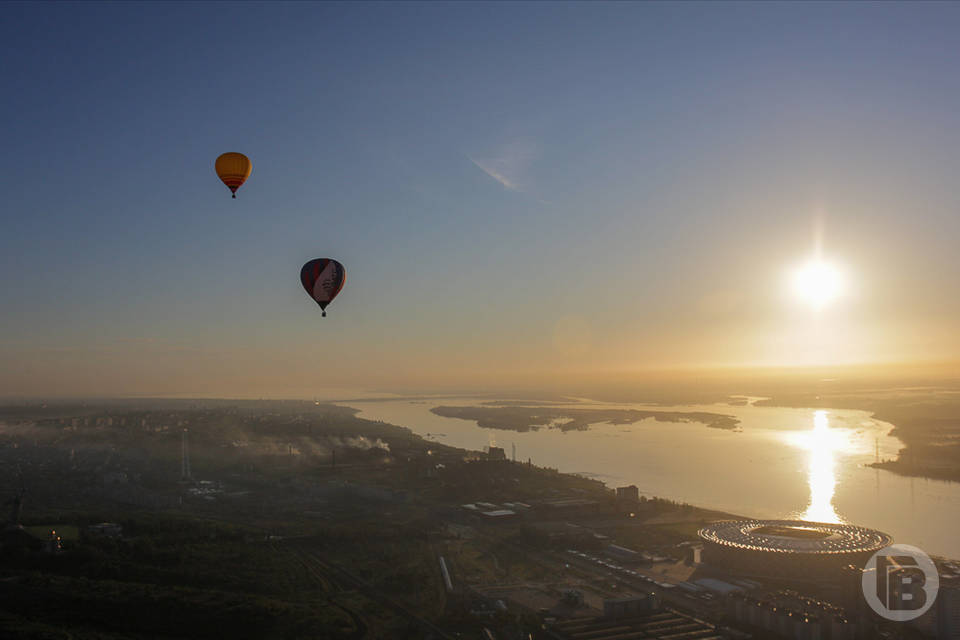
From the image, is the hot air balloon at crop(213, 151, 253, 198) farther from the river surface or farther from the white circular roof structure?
the river surface

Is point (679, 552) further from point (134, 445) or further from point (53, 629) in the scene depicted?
point (134, 445)

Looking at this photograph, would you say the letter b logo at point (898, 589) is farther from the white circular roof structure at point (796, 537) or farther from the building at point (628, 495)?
the building at point (628, 495)

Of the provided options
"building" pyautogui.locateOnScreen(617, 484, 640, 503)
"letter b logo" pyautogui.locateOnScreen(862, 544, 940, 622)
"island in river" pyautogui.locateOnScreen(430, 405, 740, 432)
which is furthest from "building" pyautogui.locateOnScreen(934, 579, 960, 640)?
"island in river" pyautogui.locateOnScreen(430, 405, 740, 432)

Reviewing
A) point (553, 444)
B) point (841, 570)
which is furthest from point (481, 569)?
point (553, 444)

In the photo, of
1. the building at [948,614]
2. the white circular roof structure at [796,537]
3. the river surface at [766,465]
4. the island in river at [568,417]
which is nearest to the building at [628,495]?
the river surface at [766,465]

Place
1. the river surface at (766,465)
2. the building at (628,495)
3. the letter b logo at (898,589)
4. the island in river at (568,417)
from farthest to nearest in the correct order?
the island in river at (568,417) → the river surface at (766,465) → the building at (628,495) → the letter b logo at (898,589)

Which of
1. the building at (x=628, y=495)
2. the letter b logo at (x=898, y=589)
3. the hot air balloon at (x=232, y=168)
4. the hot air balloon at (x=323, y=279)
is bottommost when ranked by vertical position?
the building at (x=628, y=495)

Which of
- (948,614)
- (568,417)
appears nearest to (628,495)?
(948,614)
